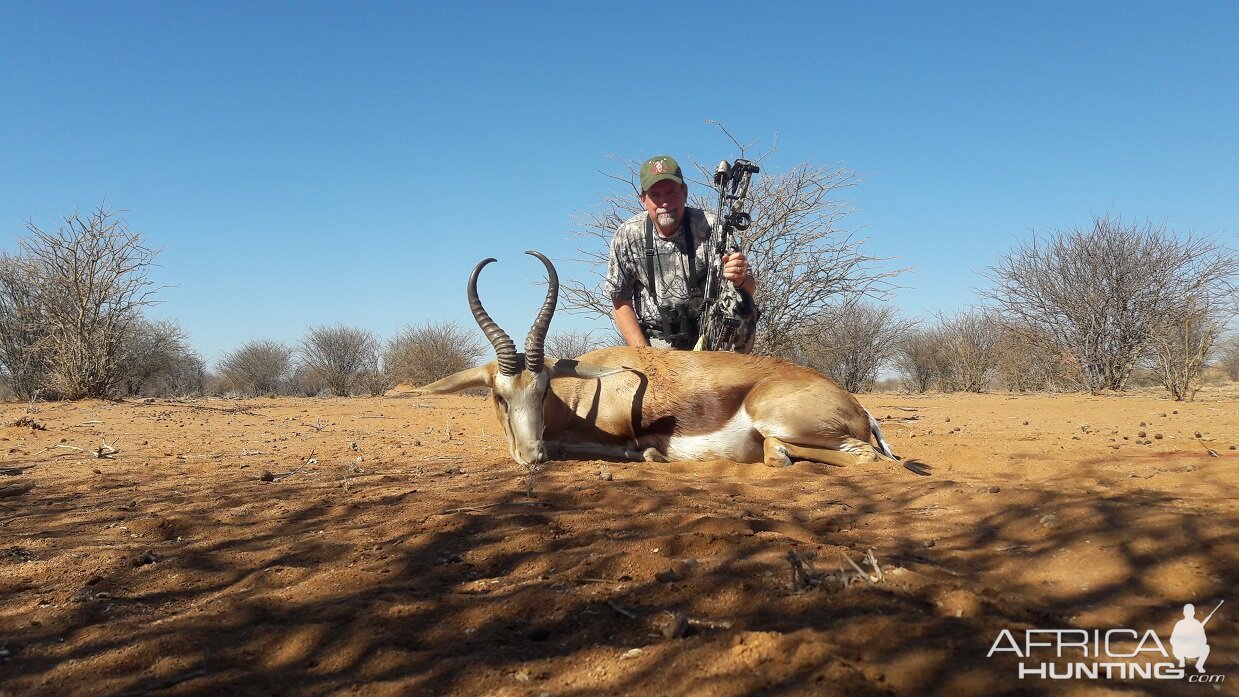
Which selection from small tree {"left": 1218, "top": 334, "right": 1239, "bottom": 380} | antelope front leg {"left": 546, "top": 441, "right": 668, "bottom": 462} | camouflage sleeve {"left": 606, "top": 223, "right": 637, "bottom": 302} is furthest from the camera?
small tree {"left": 1218, "top": 334, "right": 1239, "bottom": 380}

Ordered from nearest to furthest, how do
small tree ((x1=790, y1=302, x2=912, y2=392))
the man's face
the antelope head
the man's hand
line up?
the antelope head < the man's hand < the man's face < small tree ((x1=790, y1=302, x2=912, y2=392))

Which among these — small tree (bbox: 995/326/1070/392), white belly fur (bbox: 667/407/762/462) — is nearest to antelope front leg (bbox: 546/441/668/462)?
white belly fur (bbox: 667/407/762/462)

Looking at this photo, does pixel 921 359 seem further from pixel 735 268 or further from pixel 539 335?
pixel 539 335

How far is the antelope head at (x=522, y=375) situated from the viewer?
575 centimetres

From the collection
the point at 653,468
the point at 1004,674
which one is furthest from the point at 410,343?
the point at 1004,674

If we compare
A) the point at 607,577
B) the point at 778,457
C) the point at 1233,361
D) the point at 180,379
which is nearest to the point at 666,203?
the point at 778,457

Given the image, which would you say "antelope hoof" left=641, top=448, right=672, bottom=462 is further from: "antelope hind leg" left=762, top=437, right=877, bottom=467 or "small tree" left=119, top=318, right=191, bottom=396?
"small tree" left=119, top=318, right=191, bottom=396

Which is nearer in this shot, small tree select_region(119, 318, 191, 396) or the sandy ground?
the sandy ground

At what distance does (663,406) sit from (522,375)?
3.80ft

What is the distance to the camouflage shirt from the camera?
7551 millimetres

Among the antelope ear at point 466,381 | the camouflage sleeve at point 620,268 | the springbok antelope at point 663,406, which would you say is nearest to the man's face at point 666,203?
the camouflage sleeve at point 620,268

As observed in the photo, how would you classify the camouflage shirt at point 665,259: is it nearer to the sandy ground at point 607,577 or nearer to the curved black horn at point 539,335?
the curved black horn at point 539,335

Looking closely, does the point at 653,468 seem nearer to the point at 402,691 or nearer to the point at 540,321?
the point at 540,321

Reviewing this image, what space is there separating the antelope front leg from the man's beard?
2400mm
